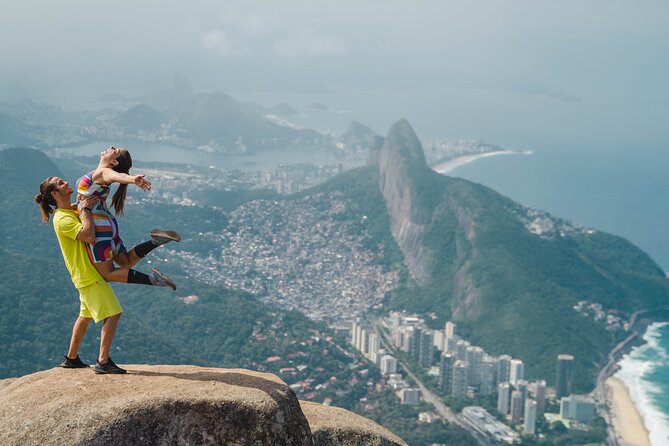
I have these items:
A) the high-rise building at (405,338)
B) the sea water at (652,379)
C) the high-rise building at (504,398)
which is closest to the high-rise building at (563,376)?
the sea water at (652,379)

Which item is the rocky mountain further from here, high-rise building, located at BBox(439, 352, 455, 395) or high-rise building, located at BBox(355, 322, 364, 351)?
high-rise building, located at BBox(355, 322, 364, 351)

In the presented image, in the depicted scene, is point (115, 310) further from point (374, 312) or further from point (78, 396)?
point (374, 312)

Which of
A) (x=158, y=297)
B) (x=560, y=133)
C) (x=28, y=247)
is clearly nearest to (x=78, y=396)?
(x=158, y=297)

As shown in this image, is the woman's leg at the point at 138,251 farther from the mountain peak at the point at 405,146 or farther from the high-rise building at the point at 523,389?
the mountain peak at the point at 405,146

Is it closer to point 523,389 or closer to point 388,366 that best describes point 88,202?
point 523,389

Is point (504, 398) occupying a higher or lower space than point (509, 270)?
lower

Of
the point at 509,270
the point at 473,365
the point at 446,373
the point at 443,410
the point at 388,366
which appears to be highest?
the point at 509,270

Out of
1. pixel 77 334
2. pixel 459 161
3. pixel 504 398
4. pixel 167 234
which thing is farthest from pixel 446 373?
pixel 459 161
